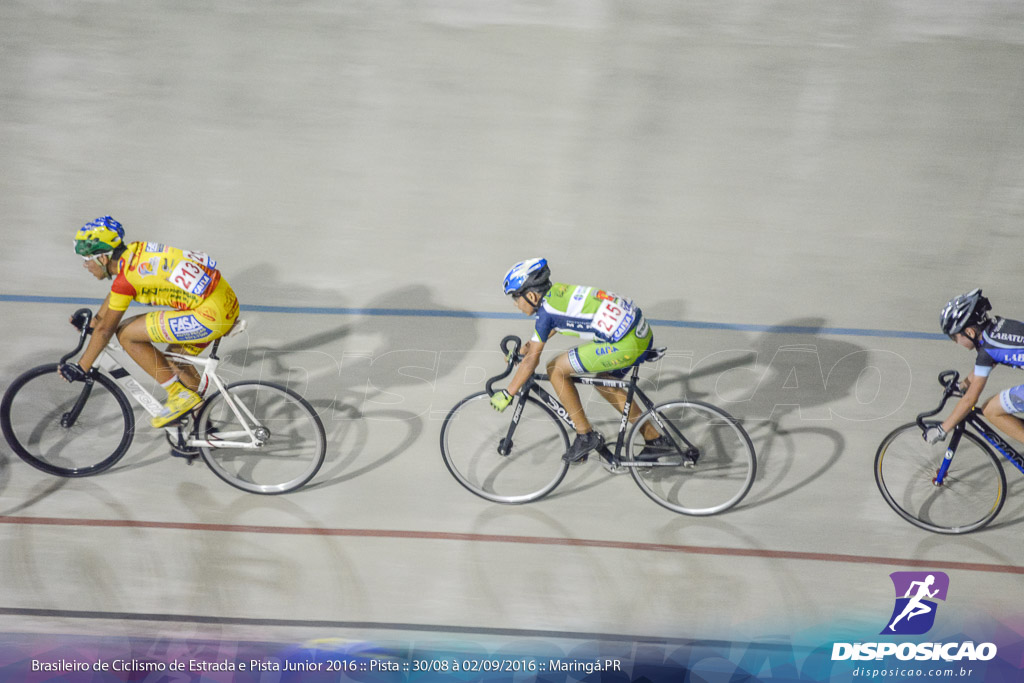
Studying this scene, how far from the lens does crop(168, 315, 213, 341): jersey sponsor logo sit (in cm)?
393

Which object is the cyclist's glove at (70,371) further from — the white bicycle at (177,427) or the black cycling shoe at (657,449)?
the black cycling shoe at (657,449)

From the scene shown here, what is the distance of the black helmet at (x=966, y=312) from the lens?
3658mm

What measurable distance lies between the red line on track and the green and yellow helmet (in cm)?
146

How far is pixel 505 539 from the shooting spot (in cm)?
417

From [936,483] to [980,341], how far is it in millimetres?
860

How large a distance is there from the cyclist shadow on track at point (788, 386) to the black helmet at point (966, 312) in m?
1.23

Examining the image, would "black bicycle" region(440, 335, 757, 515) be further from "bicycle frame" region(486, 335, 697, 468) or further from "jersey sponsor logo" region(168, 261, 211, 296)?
"jersey sponsor logo" region(168, 261, 211, 296)

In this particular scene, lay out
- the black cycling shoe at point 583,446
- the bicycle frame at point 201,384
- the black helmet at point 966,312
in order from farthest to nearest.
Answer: the black cycling shoe at point 583,446
the bicycle frame at point 201,384
the black helmet at point 966,312

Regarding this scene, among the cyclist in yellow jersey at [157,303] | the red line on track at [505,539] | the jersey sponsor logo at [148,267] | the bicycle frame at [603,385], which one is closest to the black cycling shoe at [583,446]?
the bicycle frame at [603,385]

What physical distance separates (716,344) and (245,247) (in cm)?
356

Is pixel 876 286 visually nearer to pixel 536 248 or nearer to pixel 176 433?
pixel 536 248

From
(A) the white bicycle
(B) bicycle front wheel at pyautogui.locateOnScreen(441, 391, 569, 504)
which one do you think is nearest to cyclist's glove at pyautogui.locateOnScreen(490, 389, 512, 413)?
(B) bicycle front wheel at pyautogui.locateOnScreen(441, 391, 569, 504)

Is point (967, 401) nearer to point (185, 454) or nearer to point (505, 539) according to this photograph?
point (505, 539)

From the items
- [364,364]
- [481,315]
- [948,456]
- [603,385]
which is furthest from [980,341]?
[364,364]
